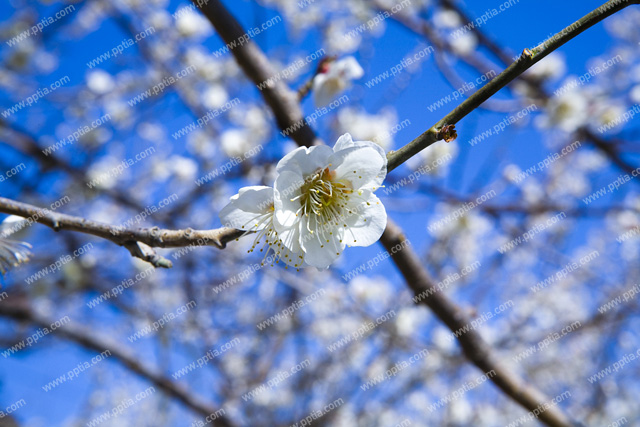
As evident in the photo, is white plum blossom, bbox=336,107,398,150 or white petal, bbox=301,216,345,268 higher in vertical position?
white plum blossom, bbox=336,107,398,150

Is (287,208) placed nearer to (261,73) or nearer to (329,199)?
(329,199)

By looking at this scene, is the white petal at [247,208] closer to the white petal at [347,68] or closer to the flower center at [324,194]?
the flower center at [324,194]

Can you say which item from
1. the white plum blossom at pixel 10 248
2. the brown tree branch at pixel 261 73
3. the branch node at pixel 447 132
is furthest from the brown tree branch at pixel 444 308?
the white plum blossom at pixel 10 248

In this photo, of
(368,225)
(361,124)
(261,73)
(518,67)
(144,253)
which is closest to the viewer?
(518,67)

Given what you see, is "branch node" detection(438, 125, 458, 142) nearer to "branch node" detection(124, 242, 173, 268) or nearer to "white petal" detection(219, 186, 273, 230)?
"white petal" detection(219, 186, 273, 230)

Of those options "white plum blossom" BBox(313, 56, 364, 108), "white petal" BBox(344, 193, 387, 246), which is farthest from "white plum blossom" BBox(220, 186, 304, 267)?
"white plum blossom" BBox(313, 56, 364, 108)

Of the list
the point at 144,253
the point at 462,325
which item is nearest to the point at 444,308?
the point at 462,325
